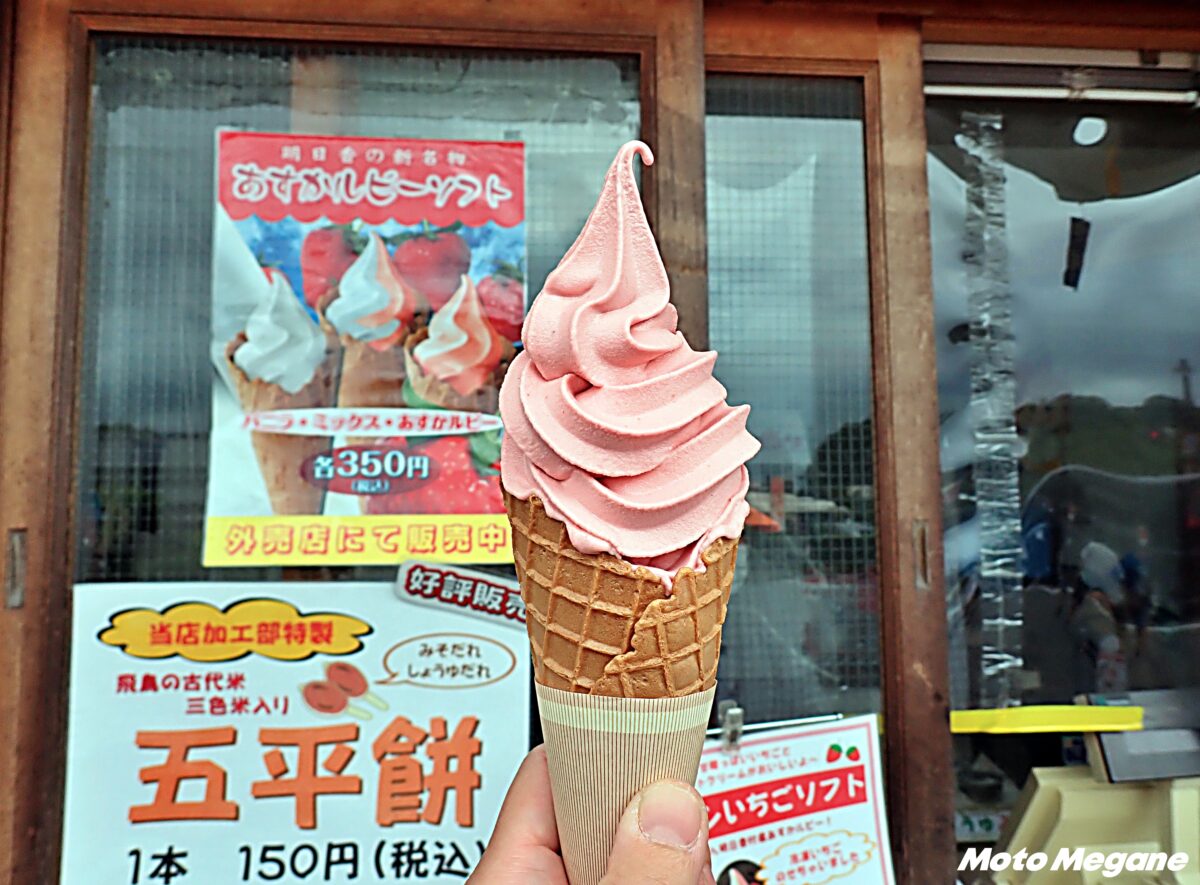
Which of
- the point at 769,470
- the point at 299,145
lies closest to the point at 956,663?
the point at 769,470

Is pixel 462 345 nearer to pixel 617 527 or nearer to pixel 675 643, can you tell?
pixel 617 527

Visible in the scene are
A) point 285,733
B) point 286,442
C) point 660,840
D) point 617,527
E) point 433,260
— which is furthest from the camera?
point 433,260

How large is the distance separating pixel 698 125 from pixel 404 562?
5.36 ft

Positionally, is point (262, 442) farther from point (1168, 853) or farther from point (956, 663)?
point (1168, 853)

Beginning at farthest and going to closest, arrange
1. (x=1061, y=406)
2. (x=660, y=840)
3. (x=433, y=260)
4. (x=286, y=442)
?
Answer: 1. (x=1061, y=406)
2. (x=433, y=260)
3. (x=286, y=442)
4. (x=660, y=840)

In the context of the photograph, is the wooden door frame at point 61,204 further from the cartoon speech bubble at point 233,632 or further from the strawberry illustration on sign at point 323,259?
the strawberry illustration on sign at point 323,259

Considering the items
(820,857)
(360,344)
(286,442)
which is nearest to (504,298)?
(360,344)

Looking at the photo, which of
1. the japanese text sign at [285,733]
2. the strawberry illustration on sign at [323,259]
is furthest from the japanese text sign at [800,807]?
the strawberry illustration on sign at [323,259]

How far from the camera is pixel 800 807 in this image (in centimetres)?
283

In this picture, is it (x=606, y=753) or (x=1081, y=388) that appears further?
(x=1081, y=388)

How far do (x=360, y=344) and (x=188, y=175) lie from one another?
0.75m

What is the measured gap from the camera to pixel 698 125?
9.72 ft

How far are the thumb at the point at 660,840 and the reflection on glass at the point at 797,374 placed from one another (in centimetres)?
131

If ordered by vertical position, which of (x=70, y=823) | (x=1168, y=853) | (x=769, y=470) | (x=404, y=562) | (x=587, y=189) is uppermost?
(x=587, y=189)
